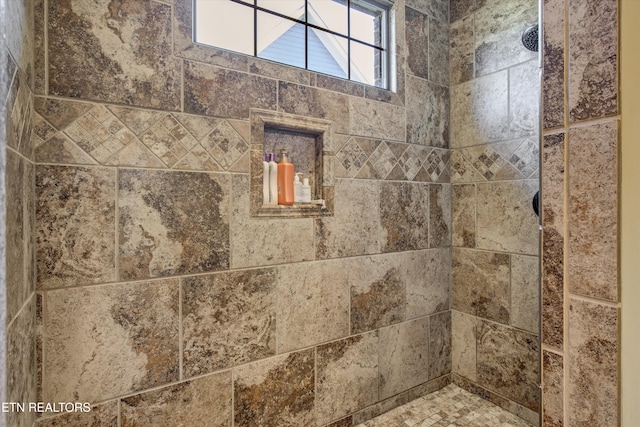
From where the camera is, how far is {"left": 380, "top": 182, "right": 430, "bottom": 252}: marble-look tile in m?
1.81

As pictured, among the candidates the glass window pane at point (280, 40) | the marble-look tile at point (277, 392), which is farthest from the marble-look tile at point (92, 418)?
the glass window pane at point (280, 40)

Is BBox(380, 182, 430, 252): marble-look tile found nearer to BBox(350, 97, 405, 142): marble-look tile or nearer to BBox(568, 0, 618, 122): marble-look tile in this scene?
BBox(350, 97, 405, 142): marble-look tile

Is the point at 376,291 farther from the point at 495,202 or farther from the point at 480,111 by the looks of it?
the point at 480,111

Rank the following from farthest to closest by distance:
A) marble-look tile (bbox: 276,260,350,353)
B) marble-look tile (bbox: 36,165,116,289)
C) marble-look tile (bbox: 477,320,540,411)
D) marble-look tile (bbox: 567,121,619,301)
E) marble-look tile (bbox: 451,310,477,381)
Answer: marble-look tile (bbox: 451,310,477,381)
marble-look tile (bbox: 477,320,540,411)
marble-look tile (bbox: 276,260,350,353)
marble-look tile (bbox: 36,165,116,289)
marble-look tile (bbox: 567,121,619,301)

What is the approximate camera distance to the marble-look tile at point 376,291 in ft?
5.59

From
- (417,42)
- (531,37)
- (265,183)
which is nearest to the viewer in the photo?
(265,183)

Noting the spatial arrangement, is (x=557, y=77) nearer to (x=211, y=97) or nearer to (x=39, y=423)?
(x=211, y=97)

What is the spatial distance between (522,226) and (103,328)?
1.96 metres

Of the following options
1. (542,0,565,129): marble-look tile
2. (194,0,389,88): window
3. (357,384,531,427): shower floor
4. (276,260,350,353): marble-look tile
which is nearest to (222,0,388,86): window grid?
(194,0,389,88): window

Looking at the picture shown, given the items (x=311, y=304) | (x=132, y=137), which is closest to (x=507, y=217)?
(x=311, y=304)

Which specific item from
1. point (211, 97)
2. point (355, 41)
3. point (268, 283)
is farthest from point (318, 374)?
point (355, 41)

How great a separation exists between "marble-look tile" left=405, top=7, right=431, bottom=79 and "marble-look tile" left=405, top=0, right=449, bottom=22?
0.11ft

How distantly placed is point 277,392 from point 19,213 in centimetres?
117

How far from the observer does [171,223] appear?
1.26 metres
